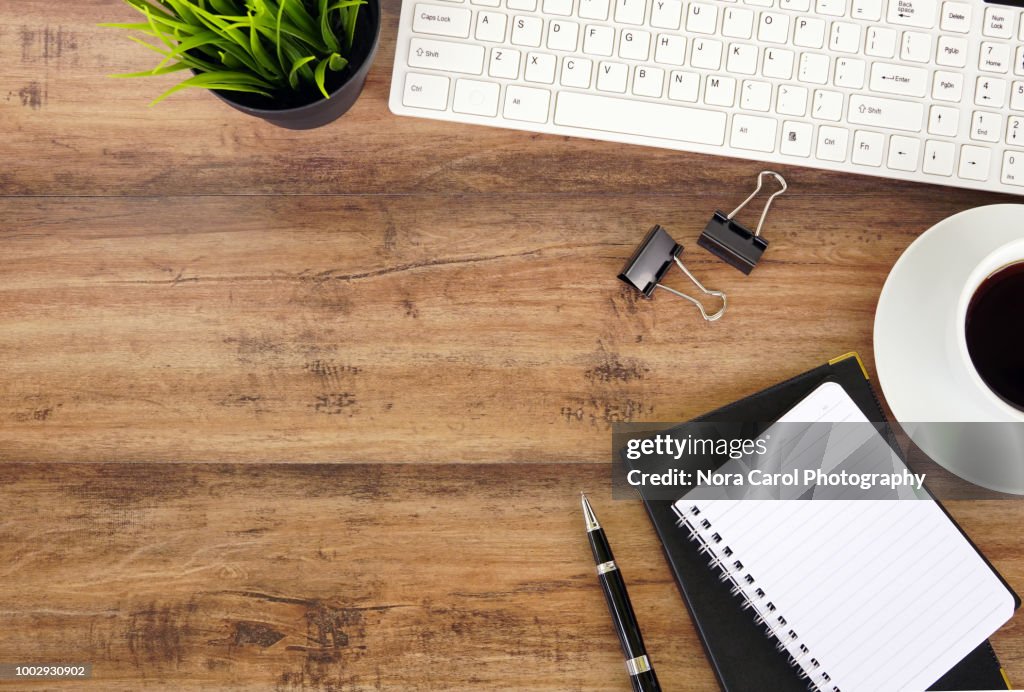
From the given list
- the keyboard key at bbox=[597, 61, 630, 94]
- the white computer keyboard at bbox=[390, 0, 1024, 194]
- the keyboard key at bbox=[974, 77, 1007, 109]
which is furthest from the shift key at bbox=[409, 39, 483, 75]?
the keyboard key at bbox=[974, 77, 1007, 109]

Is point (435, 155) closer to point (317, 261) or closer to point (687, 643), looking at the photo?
point (317, 261)

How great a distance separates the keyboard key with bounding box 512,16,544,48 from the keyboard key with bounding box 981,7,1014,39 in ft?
1.22

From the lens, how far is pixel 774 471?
602 mm

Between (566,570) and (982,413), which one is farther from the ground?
(982,413)

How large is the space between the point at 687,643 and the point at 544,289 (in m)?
0.33

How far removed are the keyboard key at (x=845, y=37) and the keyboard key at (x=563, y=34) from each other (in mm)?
215

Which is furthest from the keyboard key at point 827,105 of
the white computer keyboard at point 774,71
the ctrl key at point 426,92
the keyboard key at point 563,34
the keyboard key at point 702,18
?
the ctrl key at point 426,92

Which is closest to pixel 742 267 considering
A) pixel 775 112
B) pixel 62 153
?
pixel 775 112

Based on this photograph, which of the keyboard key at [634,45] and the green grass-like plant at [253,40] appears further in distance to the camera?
the keyboard key at [634,45]

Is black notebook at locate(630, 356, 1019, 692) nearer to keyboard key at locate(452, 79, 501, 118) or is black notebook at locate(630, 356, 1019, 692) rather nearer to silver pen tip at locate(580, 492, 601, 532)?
silver pen tip at locate(580, 492, 601, 532)

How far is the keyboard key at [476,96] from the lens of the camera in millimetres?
603

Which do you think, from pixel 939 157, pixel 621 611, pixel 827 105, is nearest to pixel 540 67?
pixel 827 105

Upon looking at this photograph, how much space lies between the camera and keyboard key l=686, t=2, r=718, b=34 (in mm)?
599

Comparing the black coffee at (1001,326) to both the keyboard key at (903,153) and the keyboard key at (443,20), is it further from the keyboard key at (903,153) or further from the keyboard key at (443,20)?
the keyboard key at (443,20)
